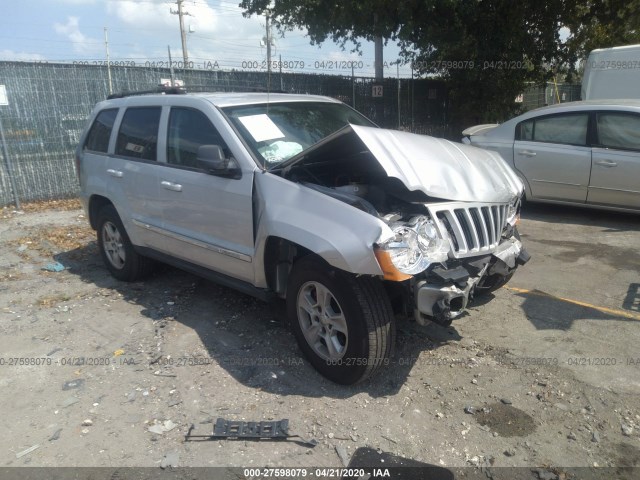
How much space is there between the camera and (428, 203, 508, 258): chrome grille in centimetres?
333

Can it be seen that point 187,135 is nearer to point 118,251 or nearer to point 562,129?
point 118,251

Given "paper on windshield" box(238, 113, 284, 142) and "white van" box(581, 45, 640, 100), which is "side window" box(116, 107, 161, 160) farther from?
"white van" box(581, 45, 640, 100)

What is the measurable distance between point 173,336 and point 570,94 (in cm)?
2271

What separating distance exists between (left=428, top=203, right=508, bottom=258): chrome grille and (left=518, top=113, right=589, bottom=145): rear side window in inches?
180

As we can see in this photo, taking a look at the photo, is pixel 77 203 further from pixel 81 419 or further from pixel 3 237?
pixel 81 419

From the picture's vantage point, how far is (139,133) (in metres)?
4.98

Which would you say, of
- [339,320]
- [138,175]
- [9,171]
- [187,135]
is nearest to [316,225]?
[339,320]

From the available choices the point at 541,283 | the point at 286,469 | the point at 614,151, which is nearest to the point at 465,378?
the point at 286,469

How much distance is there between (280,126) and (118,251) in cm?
251

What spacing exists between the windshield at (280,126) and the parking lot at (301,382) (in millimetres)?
1461

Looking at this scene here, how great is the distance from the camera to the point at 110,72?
9.76 m

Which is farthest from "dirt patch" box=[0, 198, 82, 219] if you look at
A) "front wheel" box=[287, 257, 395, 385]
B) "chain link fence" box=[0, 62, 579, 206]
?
"front wheel" box=[287, 257, 395, 385]

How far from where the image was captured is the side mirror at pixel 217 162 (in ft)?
12.4

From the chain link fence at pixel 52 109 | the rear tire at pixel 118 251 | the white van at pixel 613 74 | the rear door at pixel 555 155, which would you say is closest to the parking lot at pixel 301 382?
the rear tire at pixel 118 251
